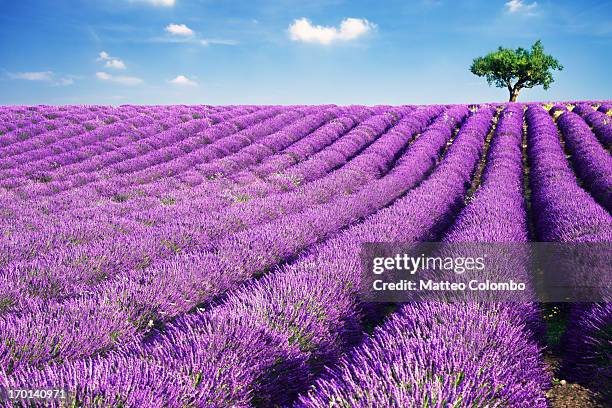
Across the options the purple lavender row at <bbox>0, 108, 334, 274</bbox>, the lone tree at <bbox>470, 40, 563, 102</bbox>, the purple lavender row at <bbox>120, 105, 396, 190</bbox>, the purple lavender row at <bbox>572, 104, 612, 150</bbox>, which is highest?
the lone tree at <bbox>470, 40, 563, 102</bbox>

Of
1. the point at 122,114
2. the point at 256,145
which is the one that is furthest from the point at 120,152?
the point at 122,114

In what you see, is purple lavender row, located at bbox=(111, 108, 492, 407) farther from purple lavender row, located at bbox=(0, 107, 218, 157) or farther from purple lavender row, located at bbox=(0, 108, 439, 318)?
purple lavender row, located at bbox=(0, 107, 218, 157)

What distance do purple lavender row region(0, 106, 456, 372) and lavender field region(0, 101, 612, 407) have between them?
0.05ft

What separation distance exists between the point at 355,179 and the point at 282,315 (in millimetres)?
6551

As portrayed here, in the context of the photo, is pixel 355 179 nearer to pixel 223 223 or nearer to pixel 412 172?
pixel 412 172

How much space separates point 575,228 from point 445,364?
11.6 feet

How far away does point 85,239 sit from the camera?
5.30 metres

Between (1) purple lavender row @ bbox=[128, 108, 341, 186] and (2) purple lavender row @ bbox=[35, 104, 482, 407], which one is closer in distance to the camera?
(2) purple lavender row @ bbox=[35, 104, 482, 407]

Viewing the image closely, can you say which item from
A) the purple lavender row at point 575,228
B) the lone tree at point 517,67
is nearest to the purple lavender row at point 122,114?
the purple lavender row at point 575,228

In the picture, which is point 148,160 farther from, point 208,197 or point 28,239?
point 28,239

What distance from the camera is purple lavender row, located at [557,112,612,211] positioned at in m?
7.04

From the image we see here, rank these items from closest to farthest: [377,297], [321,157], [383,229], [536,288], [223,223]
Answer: [377,297] < [536,288] < [383,229] < [223,223] < [321,157]

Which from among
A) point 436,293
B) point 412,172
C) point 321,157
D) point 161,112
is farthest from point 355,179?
point 161,112

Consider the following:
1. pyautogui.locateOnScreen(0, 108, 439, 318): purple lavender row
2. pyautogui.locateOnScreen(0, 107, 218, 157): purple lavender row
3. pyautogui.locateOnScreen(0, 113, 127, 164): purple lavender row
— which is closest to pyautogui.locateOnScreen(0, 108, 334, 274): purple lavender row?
pyautogui.locateOnScreen(0, 108, 439, 318): purple lavender row
